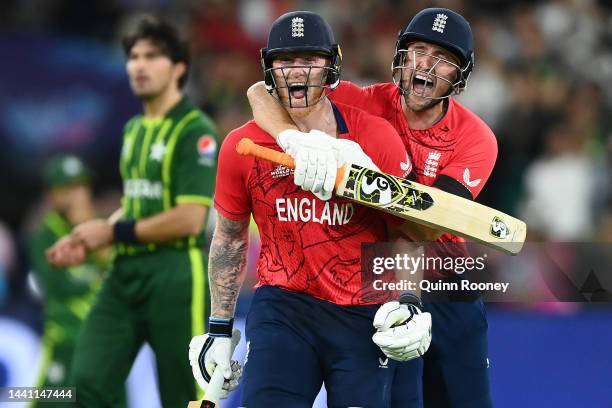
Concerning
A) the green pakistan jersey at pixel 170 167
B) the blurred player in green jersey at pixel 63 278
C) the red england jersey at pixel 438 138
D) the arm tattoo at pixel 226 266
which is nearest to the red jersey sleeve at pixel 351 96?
Answer: the red england jersey at pixel 438 138

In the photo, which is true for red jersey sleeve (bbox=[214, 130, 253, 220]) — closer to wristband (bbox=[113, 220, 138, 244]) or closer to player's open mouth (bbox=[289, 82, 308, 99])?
player's open mouth (bbox=[289, 82, 308, 99])

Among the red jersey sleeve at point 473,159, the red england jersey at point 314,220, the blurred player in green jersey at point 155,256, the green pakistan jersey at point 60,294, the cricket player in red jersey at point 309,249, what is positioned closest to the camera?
the cricket player in red jersey at point 309,249

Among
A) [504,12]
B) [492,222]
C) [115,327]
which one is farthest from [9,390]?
[504,12]

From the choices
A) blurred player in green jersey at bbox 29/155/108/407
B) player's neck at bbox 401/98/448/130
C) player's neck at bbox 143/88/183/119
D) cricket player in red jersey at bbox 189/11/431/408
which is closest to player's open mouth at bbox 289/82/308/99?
cricket player in red jersey at bbox 189/11/431/408

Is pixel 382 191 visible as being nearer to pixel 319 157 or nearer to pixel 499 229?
pixel 319 157

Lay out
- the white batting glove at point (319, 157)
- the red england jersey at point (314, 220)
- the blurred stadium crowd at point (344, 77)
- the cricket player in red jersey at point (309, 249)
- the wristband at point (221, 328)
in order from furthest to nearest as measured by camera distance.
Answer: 1. the blurred stadium crowd at point (344, 77)
2. the wristband at point (221, 328)
3. the red england jersey at point (314, 220)
4. the cricket player in red jersey at point (309, 249)
5. the white batting glove at point (319, 157)

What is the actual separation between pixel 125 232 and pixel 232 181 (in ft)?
6.00

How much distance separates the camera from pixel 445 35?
4.55m

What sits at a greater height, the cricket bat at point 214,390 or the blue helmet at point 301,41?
the blue helmet at point 301,41

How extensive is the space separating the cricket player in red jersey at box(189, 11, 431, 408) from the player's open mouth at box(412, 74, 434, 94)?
0.35 metres

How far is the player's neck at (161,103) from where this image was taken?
20.6ft

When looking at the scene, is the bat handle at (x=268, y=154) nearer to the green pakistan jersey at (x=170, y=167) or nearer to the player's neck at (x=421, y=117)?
the player's neck at (x=421, y=117)

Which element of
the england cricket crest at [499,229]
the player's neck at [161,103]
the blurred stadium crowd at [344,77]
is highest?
the blurred stadium crowd at [344,77]

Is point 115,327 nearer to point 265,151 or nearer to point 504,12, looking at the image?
point 265,151
